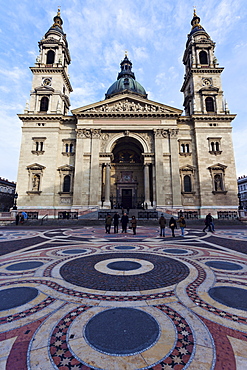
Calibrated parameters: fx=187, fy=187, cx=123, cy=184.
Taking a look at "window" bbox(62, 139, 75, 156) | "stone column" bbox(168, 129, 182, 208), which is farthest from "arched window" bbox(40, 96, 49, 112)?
"stone column" bbox(168, 129, 182, 208)

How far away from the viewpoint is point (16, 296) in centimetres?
348

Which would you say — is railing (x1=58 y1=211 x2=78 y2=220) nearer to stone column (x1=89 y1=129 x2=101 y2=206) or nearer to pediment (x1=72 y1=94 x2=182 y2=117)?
stone column (x1=89 y1=129 x2=101 y2=206)

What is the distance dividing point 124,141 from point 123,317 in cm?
3160

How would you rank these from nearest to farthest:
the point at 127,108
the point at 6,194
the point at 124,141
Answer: the point at 127,108 < the point at 124,141 < the point at 6,194

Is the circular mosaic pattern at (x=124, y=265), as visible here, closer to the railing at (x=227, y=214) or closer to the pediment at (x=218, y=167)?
the railing at (x=227, y=214)

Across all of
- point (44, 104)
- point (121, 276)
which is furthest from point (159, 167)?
point (121, 276)

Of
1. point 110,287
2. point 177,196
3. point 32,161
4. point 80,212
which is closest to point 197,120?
point 177,196

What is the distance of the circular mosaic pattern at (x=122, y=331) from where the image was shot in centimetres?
216

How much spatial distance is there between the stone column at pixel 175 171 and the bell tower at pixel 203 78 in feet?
22.6

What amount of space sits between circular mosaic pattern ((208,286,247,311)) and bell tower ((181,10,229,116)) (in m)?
33.4

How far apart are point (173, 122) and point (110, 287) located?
99.6 feet

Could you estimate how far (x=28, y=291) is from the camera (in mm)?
3697

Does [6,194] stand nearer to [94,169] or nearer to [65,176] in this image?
[65,176]

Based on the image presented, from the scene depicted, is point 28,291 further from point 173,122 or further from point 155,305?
point 173,122
